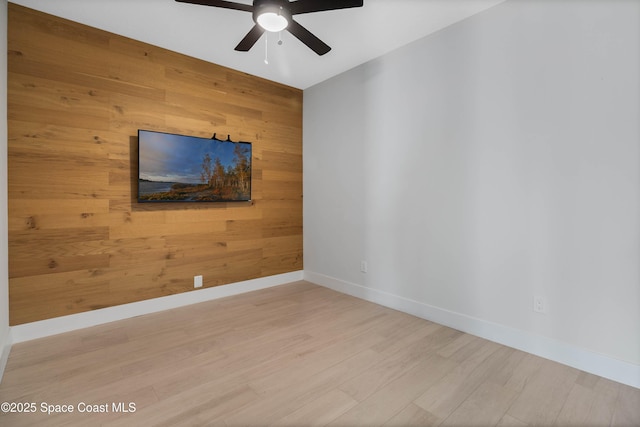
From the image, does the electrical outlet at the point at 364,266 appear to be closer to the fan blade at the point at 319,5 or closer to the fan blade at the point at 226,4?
the fan blade at the point at 319,5

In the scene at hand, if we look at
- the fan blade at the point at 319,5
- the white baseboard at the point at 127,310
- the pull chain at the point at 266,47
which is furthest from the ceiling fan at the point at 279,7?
the white baseboard at the point at 127,310

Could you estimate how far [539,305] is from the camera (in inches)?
88.7

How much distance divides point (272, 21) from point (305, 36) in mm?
314

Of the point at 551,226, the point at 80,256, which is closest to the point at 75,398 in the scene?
the point at 80,256

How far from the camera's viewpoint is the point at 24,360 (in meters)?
2.18

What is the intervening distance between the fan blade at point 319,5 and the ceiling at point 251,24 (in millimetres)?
619

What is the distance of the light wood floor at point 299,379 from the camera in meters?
1.63

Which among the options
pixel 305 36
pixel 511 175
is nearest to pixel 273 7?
pixel 305 36

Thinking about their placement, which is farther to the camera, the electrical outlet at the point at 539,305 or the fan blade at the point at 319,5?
the electrical outlet at the point at 539,305

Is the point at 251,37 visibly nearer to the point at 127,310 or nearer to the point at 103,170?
the point at 103,170

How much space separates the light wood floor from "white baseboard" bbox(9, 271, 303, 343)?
3.9 inches

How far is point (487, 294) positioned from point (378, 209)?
133 centimetres

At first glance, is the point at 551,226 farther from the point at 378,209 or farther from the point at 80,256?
the point at 80,256

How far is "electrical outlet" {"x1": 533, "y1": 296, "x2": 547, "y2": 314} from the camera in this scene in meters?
2.23
